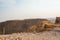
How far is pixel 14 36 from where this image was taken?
3842 millimetres

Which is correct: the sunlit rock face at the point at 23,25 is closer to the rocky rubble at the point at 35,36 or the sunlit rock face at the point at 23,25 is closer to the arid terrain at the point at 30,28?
the arid terrain at the point at 30,28

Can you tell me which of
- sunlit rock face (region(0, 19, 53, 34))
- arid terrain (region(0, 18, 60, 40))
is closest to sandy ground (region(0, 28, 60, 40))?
arid terrain (region(0, 18, 60, 40))

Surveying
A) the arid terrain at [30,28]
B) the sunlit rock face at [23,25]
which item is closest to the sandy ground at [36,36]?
the arid terrain at [30,28]

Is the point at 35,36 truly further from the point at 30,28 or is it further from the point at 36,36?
the point at 30,28

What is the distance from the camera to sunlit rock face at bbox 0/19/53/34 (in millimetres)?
4098

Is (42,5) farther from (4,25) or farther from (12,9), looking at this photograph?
(4,25)

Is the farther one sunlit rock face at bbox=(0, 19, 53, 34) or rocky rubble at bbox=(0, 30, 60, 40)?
sunlit rock face at bbox=(0, 19, 53, 34)

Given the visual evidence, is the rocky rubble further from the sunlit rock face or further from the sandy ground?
the sunlit rock face

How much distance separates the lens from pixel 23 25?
416 cm

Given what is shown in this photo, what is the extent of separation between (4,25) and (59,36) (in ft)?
3.76

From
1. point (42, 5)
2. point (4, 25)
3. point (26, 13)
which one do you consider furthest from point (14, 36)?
point (42, 5)

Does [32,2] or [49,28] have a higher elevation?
[32,2]

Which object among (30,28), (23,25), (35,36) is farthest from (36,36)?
(23,25)

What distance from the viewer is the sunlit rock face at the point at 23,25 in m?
4.10
